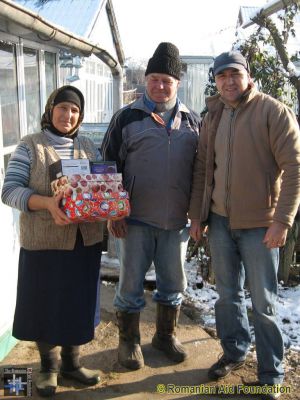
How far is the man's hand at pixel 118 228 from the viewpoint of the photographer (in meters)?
2.82

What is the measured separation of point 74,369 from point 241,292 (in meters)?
1.18

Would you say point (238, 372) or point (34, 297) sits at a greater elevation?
point (34, 297)

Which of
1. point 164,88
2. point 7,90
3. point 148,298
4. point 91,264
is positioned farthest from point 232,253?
point 7,90

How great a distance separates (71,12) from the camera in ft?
35.8

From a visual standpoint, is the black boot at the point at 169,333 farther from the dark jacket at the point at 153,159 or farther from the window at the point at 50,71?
the window at the point at 50,71

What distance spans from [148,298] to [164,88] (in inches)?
88.9

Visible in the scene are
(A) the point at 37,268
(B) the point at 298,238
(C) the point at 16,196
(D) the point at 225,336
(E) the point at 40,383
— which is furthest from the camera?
(B) the point at 298,238

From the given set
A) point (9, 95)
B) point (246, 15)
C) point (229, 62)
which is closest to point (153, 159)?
point (229, 62)

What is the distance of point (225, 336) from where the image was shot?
9.48 feet

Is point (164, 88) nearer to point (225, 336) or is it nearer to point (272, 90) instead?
point (225, 336)

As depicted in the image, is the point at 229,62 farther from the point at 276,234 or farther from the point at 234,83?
the point at 276,234

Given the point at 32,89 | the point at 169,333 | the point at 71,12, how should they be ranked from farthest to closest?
the point at 71,12 < the point at 32,89 < the point at 169,333

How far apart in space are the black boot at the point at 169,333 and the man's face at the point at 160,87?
1.44 metres

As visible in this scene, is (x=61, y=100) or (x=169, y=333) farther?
(x=169, y=333)
